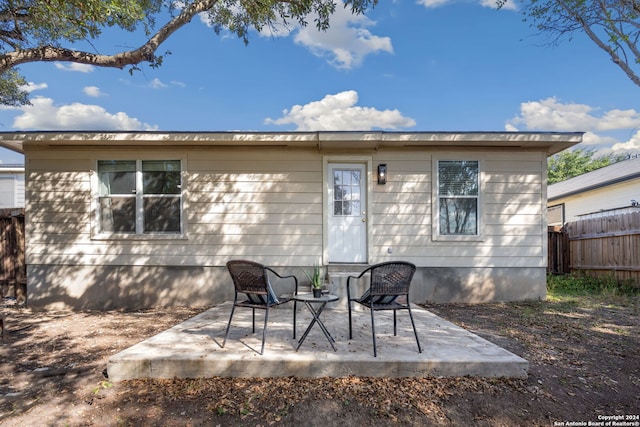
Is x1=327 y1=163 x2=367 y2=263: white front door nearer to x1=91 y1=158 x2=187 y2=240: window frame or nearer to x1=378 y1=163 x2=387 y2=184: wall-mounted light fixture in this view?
x1=378 y1=163 x2=387 y2=184: wall-mounted light fixture

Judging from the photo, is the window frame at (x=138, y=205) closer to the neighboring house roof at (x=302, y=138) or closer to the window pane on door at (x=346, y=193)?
the neighboring house roof at (x=302, y=138)

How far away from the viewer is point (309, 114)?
891 inches

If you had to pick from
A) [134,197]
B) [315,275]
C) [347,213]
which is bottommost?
[315,275]

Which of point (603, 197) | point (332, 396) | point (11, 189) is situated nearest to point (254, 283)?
point (332, 396)

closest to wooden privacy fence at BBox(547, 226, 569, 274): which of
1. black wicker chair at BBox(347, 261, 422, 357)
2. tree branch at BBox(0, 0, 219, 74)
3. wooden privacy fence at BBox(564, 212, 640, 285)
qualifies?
wooden privacy fence at BBox(564, 212, 640, 285)

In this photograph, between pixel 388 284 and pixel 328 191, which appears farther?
pixel 328 191

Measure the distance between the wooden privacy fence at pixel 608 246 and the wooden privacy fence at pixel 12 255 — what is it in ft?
39.2

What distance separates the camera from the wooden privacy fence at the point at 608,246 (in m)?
6.56

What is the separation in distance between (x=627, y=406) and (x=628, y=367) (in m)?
0.90

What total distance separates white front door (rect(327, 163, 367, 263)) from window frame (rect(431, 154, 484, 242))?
1.25 meters

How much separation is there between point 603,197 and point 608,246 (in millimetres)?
4813

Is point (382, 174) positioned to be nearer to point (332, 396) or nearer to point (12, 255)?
point (332, 396)

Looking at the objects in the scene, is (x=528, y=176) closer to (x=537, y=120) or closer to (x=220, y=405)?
(x=220, y=405)

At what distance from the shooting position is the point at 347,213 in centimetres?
584
